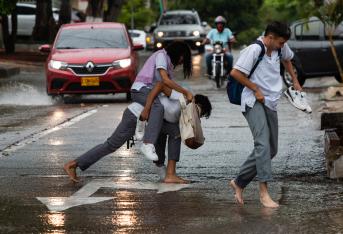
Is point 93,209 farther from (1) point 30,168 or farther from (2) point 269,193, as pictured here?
(1) point 30,168

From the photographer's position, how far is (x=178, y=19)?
143ft

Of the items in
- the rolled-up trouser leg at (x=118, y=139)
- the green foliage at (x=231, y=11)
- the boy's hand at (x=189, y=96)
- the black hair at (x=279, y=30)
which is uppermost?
the black hair at (x=279, y=30)

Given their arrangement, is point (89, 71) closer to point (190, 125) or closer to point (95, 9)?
point (190, 125)

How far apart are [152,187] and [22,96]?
1348 cm

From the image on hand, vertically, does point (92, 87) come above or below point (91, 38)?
below

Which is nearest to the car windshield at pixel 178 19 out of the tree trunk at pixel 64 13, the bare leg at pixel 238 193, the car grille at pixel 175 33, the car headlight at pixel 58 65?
the car grille at pixel 175 33

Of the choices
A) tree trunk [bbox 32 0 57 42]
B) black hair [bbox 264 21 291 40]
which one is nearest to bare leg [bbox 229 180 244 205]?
black hair [bbox 264 21 291 40]

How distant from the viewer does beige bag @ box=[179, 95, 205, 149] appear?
986 cm

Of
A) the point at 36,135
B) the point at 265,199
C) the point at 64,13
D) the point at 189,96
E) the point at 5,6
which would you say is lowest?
the point at 64,13

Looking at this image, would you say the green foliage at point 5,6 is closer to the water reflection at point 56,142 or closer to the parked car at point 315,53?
the parked car at point 315,53

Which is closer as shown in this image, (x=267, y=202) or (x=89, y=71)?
(x=267, y=202)

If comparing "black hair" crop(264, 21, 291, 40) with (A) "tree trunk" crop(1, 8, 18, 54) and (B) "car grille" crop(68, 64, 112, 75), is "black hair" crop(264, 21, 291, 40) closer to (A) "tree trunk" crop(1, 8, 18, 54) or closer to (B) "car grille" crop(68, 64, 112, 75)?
(B) "car grille" crop(68, 64, 112, 75)

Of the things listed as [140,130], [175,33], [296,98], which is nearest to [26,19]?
[175,33]

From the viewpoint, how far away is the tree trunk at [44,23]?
4134 centimetres
